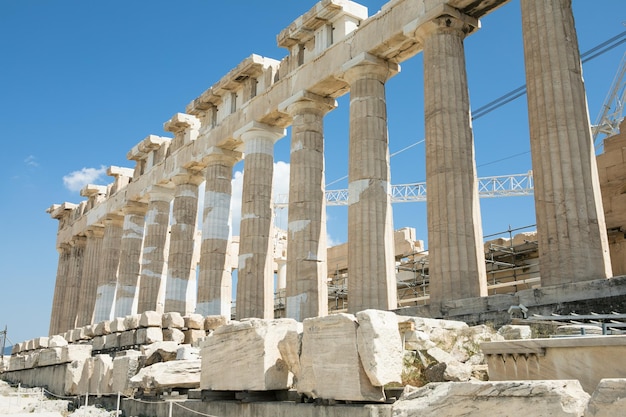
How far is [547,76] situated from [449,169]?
323cm

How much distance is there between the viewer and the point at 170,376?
1304 cm

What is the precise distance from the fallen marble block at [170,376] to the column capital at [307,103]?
1084cm

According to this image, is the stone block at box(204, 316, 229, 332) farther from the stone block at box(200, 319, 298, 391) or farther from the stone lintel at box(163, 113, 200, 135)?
the stone lintel at box(163, 113, 200, 135)

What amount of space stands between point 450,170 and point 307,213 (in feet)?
19.8

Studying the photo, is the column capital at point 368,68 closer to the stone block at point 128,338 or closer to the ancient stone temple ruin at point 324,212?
the ancient stone temple ruin at point 324,212

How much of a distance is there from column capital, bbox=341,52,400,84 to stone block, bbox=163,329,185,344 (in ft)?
32.5

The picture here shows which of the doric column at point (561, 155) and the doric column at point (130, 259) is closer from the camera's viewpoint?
the doric column at point (561, 155)

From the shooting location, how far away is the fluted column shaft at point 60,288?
130 ft

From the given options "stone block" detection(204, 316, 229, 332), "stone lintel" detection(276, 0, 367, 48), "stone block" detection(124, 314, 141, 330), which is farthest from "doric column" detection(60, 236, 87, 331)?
"stone lintel" detection(276, 0, 367, 48)

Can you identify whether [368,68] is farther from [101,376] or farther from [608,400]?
[608,400]


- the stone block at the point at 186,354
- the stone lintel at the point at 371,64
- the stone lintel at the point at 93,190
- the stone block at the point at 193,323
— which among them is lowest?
the stone block at the point at 186,354

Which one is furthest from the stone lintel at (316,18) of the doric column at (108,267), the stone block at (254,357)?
the doric column at (108,267)

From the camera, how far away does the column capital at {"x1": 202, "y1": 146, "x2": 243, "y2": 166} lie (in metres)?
26.5

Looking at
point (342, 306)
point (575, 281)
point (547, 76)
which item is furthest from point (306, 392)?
point (342, 306)
